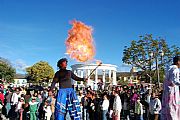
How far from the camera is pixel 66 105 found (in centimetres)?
815

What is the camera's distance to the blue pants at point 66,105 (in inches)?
319

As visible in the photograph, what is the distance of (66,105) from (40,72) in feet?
261

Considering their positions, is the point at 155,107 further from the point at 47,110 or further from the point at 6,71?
the point at 6,71

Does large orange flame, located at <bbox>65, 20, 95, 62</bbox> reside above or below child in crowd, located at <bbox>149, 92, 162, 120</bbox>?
above

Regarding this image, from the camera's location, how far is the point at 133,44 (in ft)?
150

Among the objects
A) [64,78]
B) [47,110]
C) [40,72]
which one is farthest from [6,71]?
[64,78]

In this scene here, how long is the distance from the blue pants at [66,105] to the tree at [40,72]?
259 ft

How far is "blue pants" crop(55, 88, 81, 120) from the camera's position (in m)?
8.11

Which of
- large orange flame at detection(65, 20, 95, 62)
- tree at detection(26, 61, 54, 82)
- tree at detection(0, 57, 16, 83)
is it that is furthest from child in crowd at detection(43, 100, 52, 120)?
tree at detection(26, 61, 54, 82)

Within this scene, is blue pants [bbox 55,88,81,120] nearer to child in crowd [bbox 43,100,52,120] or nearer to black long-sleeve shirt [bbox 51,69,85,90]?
black long-sleeve shirt [bbox 51,69,85,90]

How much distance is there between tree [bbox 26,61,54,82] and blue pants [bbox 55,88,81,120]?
259 ft

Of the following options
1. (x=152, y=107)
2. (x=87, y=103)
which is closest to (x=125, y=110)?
(x=87, y=103)

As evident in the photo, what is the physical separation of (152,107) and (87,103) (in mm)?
3919

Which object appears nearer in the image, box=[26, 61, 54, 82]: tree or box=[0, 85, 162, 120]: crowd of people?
box=[0, 85, 162, 120]: crowd of people
